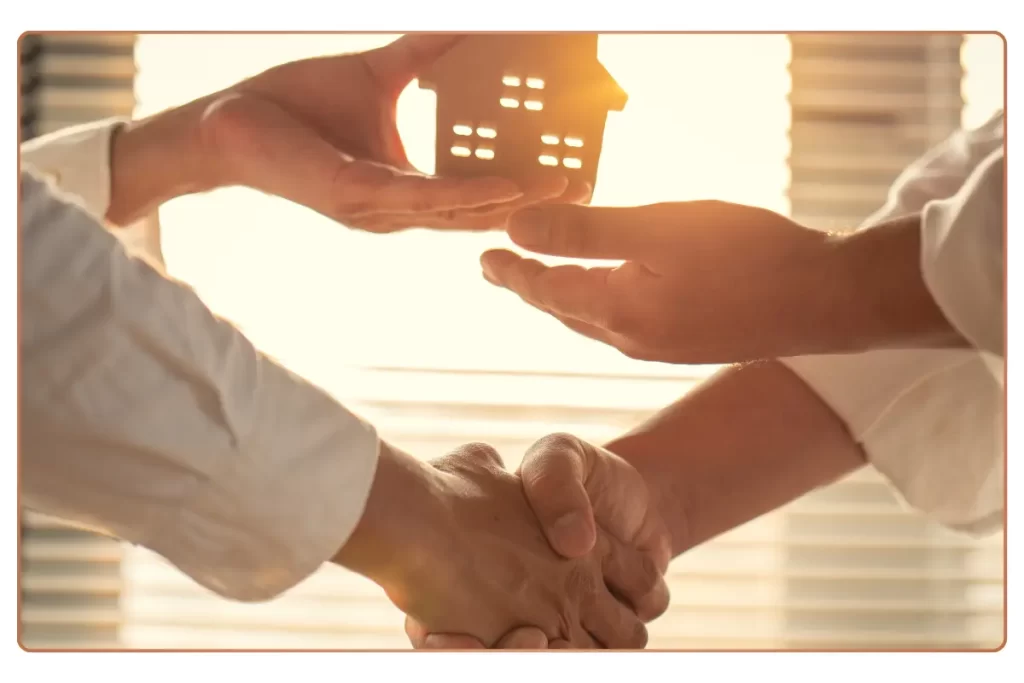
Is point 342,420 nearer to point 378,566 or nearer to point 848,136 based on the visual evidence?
point 378,566

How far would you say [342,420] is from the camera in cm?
63

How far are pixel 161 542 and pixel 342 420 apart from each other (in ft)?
0.39

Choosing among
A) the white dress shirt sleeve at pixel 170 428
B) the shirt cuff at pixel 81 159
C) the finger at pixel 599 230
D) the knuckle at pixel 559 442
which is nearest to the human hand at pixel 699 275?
the finger at pixel 599 230

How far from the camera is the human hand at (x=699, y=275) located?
73cm

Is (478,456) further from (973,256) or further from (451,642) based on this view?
(973,256)

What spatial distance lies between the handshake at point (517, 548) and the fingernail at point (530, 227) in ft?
0.53

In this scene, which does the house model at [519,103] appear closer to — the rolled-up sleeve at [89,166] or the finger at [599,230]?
the finger at [599,230]

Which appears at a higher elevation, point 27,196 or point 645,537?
point 27,196

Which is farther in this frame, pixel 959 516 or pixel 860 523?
pixel 860 523

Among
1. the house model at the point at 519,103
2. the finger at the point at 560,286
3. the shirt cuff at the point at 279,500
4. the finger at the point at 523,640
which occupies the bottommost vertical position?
the finger at the point at 523,640

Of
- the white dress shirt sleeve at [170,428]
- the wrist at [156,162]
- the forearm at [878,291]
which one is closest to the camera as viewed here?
the white dress shirt sleeve at [170,428]

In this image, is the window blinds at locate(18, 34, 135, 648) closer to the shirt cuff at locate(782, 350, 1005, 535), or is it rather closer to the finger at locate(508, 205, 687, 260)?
the finger at locate(508, 205, 687, 260)

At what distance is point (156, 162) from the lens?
2.70ft
